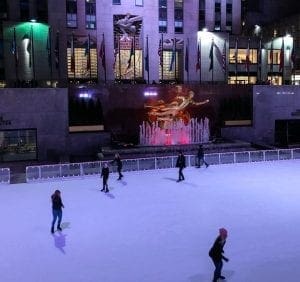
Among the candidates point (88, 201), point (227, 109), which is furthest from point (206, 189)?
point (227, 109)

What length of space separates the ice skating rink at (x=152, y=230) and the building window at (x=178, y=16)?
31.2m

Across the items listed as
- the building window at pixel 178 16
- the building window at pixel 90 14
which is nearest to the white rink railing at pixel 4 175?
the building window at pixel 90 14

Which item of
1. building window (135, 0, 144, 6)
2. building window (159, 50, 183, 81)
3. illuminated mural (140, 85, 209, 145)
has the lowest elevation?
illuminated mural (140, 85, 209, 145)

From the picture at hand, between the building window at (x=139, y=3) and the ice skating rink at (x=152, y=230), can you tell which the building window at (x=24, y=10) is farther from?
the ice skating rink at (x=152, y=230)

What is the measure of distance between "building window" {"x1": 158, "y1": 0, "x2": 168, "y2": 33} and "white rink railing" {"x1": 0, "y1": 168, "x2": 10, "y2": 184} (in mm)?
32159

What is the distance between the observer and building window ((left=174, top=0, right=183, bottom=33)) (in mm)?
50250

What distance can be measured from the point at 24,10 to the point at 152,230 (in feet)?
132

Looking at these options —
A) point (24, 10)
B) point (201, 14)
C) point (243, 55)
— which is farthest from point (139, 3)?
point (243, 55)

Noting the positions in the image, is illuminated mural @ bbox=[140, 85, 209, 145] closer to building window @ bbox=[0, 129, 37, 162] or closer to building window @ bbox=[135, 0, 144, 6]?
building window @ bbox=[0, 129, 37, 162]

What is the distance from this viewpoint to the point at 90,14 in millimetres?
47094

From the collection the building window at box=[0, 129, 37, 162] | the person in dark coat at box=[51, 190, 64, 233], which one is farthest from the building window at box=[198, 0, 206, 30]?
the person in dark coat at box=[51, 190, 64, 233]

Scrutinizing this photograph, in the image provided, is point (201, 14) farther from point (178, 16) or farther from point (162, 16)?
point (162, 16)

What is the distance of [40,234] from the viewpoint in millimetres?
14250

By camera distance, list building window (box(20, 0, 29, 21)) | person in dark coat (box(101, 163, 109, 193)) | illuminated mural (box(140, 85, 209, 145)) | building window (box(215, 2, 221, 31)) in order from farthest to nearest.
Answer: building window (box(215, 2, 221, 31))
building window (box(20, 0, 29, 21))
illuminated mural (box(140, 85, 209, 145))
person in dark coat (box(101, 163, 109, 193))
